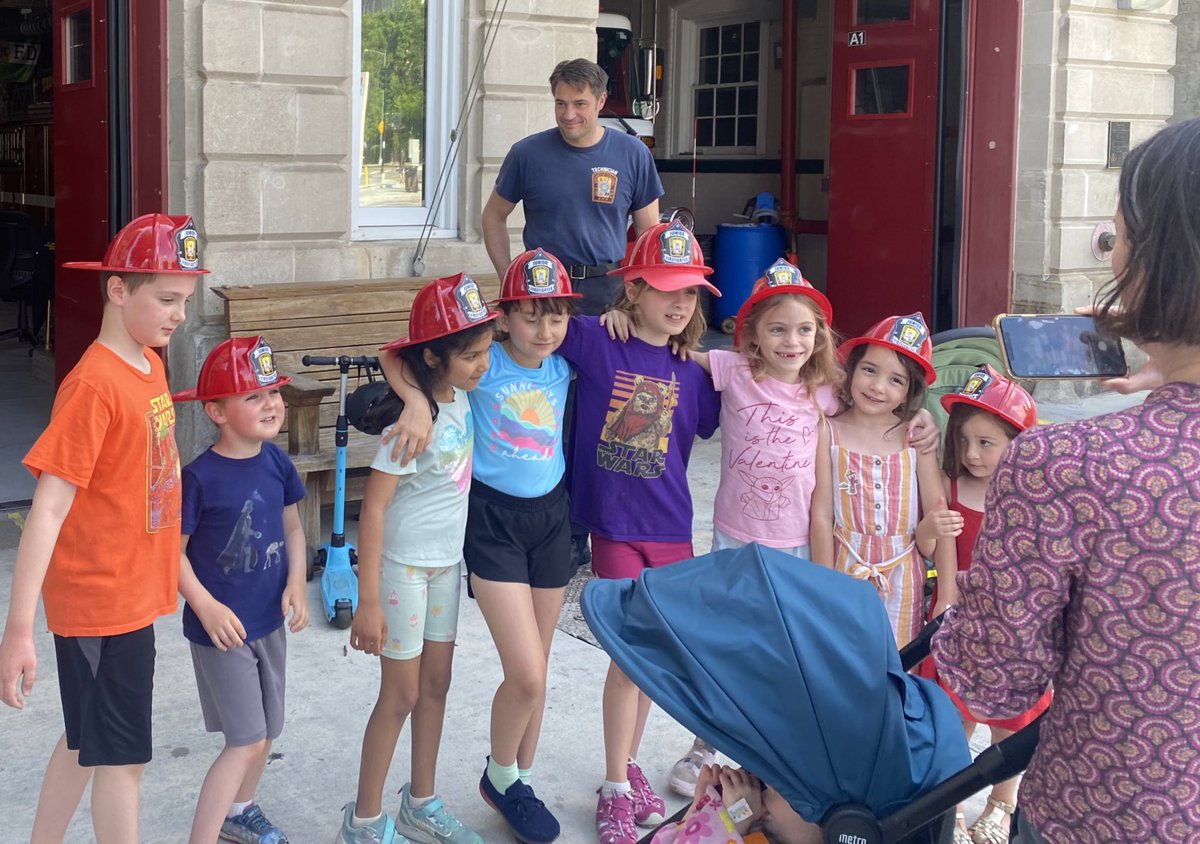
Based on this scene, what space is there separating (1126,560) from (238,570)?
7.13 feet

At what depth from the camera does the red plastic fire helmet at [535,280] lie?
3.40m

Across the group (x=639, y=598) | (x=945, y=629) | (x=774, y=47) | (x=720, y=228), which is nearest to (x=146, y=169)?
(x=639, y=598)

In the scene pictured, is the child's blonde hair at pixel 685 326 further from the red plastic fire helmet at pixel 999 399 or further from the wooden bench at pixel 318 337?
the wooden bench at pixel 318 337

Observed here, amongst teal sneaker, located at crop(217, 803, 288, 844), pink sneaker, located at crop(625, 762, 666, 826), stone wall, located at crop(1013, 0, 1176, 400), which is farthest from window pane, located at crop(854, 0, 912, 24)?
teal sneaker, located at crop(217, 803, 288, 844)

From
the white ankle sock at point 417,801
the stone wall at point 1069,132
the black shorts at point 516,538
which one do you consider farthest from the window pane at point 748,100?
the white ankle sock at point 417,801

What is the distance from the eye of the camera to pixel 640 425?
12.0 feet

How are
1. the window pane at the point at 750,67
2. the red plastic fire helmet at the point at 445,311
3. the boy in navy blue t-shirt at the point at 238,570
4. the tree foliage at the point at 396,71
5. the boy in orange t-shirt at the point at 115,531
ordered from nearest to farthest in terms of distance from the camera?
the boy in orange t-shirt at the point at 115,531 < the boy in navy blue t-shirt at the point at 238,570 < the red plastic fire helmet at the point at 445,311 < the tree foliage at the point at 396,71 < the window pane at the point at 750,67

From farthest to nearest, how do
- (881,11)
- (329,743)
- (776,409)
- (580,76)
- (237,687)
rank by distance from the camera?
(881,11)
(580,76)
(329,743)
(776,409)
(237,687)

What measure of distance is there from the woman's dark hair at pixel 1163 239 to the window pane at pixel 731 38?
44.1ft

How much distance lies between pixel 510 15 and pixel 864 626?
229 inches

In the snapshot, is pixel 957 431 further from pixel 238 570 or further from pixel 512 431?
pixel 238 570

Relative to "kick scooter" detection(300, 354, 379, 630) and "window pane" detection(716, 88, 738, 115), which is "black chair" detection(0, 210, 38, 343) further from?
"kick scooter" detection(300, 354, 379, 630)

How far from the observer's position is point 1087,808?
65.2 inches

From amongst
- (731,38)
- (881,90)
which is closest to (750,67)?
(731,38)
